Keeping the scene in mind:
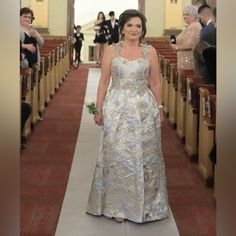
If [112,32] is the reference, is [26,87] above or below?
below

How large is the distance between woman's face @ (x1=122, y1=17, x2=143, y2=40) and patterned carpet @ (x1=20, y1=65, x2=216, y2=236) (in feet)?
4.60

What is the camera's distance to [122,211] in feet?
13.1

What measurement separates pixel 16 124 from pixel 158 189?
100 inches

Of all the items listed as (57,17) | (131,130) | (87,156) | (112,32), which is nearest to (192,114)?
(87,156)

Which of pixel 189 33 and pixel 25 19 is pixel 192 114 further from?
pixel 25 19

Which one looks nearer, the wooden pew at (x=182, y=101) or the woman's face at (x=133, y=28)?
the woman's face at (x=133, y=28)

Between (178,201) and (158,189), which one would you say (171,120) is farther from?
(158,189)

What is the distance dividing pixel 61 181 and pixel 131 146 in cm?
142

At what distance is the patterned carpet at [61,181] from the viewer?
13.2 feet

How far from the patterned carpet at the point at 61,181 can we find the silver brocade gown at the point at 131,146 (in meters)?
0.36

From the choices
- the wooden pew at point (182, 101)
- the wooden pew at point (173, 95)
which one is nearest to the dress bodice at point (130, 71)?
the wooden pew at point (182, 101)

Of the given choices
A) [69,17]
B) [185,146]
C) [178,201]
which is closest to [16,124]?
[178,201]

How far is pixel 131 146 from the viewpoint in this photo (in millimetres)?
3943

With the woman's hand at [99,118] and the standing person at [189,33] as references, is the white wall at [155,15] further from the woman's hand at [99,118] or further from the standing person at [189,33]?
the woman's hand at [99,118]
